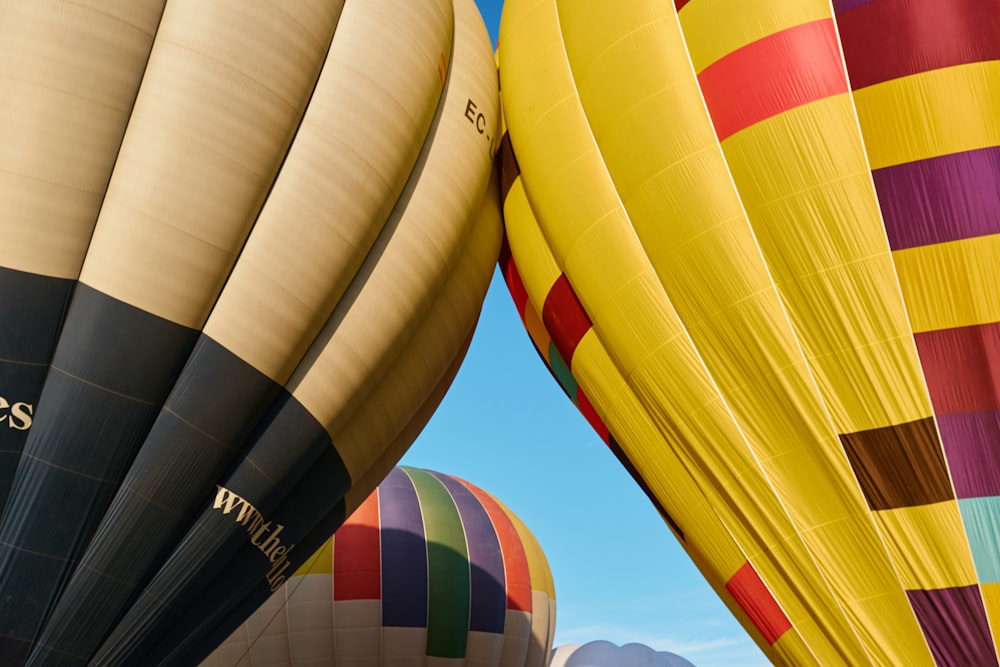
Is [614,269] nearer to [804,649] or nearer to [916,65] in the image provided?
[916,65]

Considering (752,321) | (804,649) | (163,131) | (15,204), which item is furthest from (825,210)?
(15,204)

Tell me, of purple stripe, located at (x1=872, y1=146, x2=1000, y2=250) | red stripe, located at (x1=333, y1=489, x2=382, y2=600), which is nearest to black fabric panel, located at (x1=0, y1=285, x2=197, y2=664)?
purple stripe, located at (x1=872, y1=146, x2=1000, y2=250)

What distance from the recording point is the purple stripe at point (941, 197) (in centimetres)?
586

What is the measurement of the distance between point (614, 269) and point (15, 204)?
395 cm

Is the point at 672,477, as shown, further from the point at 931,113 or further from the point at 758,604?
the point at 931,113

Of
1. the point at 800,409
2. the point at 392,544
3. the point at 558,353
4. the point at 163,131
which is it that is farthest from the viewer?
the point at 392,544

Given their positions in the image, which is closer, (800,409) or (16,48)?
(16,48)

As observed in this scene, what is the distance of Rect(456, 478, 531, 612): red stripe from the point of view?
1427 cm

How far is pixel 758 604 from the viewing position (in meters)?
6.64

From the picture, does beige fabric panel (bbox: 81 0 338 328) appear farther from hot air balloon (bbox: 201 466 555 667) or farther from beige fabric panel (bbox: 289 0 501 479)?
hot air balloon (bbox: 201 466 555 667)

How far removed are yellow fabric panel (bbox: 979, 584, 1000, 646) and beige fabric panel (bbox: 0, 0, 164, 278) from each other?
561cm

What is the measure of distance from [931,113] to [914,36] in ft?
1.72

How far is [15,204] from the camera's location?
5.50m

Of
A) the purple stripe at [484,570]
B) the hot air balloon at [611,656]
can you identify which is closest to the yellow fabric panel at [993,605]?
the purple stripe at [484,570]
